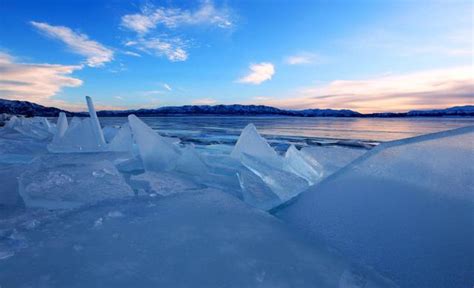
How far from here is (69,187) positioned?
8.70 feet

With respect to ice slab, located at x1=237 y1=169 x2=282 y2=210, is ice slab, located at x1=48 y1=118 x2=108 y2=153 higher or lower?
higher

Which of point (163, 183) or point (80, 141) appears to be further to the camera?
point (80, 141)

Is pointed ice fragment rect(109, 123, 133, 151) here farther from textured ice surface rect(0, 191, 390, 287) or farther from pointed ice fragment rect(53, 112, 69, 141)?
textured ice surface rect(0, 191, 390, 287)

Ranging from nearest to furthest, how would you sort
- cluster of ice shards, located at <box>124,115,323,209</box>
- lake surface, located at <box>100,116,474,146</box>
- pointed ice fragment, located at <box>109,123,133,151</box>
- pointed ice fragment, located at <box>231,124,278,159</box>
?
cluster of ice shards, located at <box>124,115,323,209</box> → pointed ice fragment, located at <box>231,124,278,159</box> → pointed ice fragment, located at <box>109,123,133,151</box> → lake surface, located at <box>100,116,474,146</box>

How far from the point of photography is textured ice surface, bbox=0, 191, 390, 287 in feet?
4.36

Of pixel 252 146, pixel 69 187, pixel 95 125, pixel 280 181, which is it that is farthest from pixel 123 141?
pixel 280 181

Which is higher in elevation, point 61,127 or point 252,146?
point 61,127

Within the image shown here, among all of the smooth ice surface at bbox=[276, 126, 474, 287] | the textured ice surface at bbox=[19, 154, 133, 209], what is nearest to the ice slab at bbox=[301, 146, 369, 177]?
the smooth ice surface at bbox=[276, 126, 474, 287]

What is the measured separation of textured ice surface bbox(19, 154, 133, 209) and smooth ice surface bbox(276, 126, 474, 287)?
5.06 feet

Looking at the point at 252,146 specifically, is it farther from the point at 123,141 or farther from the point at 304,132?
the point at 304,132

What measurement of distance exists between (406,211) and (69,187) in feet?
8.97

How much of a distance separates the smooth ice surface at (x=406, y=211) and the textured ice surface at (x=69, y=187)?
154 centimetres

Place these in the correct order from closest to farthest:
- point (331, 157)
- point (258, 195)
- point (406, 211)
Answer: point (406, 211) → point (258, 195) → point (331, 157)

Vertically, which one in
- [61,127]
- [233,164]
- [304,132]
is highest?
[61,127]
